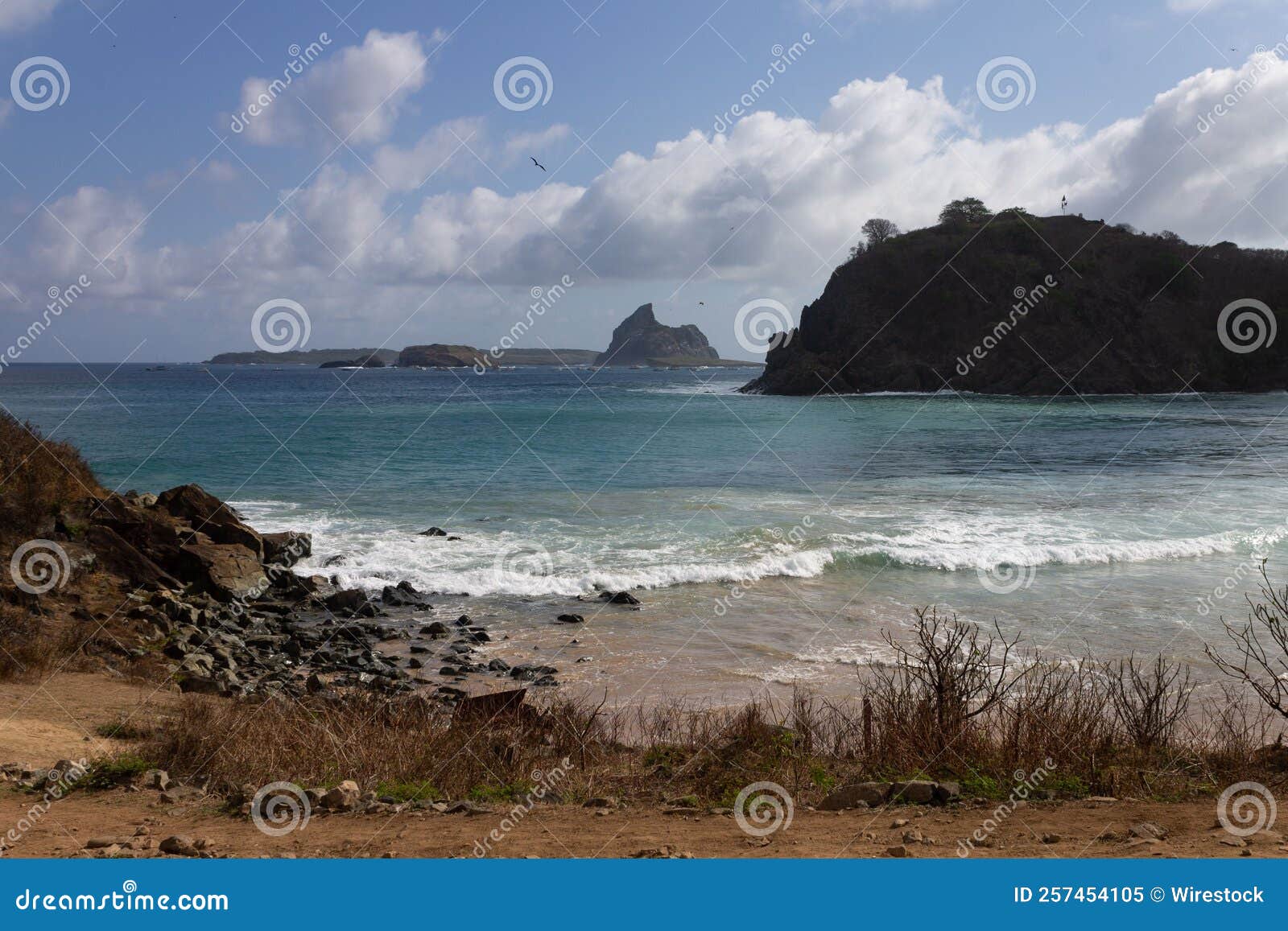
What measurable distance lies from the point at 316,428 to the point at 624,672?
47.8 meters

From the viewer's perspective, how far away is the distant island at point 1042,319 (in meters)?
91.1

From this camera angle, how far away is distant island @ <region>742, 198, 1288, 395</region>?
299 ft

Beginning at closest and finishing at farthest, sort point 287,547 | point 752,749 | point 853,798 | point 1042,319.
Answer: point 853,798 → point 752,749 → point 287,547 → point 1042,319

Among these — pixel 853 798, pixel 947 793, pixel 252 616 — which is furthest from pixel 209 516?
pixel 947 793

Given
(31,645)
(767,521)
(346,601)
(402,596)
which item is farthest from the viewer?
(767,521)

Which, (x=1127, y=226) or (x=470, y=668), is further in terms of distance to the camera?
(x=1127, y=226)

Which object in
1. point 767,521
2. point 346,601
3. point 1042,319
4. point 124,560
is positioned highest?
point 1042,319

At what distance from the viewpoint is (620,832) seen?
598 centimetres

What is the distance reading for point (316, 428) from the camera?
5509cm

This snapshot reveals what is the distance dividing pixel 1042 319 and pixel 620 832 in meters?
100.0

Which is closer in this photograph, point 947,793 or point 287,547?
point 947,793

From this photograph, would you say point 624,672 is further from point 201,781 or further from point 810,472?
point 810,472

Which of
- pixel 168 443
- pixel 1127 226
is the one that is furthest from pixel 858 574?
pixel 1127 226

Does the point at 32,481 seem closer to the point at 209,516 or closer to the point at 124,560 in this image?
the point at 124,560
